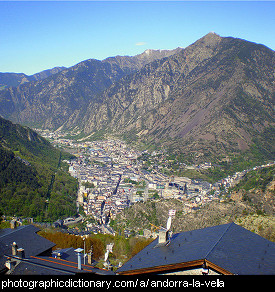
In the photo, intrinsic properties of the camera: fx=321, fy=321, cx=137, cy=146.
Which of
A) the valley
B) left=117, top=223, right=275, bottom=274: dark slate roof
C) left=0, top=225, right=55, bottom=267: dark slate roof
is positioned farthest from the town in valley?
left=117, top=223, right=275, bottom=274: dark slate roof

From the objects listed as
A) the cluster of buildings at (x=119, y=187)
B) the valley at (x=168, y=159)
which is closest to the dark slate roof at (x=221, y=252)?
the valley at (x=168, y=159)

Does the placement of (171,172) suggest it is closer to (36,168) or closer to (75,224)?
(36,168)

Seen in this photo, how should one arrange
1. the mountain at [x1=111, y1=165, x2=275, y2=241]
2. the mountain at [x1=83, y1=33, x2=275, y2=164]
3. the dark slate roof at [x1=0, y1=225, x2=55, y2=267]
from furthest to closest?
the mountain at [x1=83, y1=33, x2=275, y2=164]
the mountain at [x1=111, y1=165, x2=275, y2=241]
the dark slate roof at [x1=0, y1=225, x2=55, y2=267]

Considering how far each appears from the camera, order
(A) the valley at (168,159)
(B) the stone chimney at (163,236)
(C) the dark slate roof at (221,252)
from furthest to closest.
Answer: (A) the valley at (168,159), (B) the stone chimney at (163,236), (C) the dark slate roof at (221,252)

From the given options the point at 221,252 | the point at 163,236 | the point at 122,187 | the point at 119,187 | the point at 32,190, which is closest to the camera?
the point at 221,252

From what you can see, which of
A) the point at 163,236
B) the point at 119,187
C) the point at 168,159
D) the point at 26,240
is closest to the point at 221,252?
the point at 163,236

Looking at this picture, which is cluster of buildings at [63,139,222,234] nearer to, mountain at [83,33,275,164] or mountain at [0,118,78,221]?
mountain at [0,118,78,221]

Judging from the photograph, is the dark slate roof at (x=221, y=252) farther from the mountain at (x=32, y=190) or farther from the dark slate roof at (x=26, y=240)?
the mountain at (x=32, y=190)

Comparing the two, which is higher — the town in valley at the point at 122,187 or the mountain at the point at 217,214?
the mountain at the point at 217,214

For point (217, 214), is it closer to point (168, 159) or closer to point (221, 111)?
point (168, 159)
